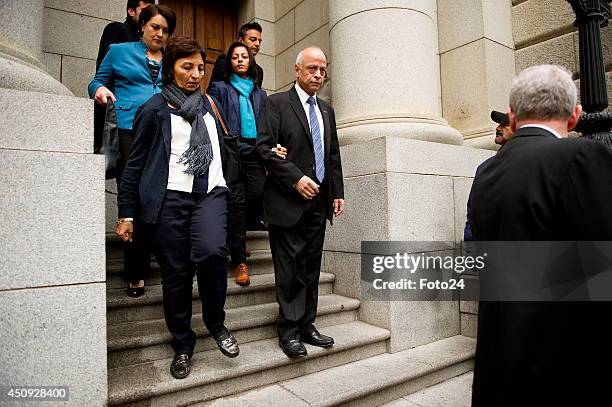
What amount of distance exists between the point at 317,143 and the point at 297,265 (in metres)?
0.98

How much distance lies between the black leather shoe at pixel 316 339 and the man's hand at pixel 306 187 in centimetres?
116

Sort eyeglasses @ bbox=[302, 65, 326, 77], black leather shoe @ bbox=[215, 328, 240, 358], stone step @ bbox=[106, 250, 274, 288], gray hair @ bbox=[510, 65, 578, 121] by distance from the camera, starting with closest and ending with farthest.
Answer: gray hair @ bbox=[510, 65, 578, 121] → black leather shoe @ bbox=[215, 328, 240, 358] → eyeglasses @ bbox=[302, 65, 326, 77] → stone step @ bbox=[106, 250, 274, 288]

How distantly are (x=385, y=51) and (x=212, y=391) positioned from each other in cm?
371

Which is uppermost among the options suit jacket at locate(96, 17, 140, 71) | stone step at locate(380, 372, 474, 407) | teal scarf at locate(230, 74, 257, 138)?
suit jacket at locate(96, 17, 140, 71)

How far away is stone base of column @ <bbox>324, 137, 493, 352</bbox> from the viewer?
4.03 m

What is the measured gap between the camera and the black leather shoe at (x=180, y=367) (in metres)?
2.79

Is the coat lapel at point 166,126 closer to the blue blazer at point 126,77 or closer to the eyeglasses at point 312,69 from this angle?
the blue blazer at point 126,77

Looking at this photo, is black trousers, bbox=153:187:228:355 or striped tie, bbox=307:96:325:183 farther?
striped tie, bbox=307:96:325:183

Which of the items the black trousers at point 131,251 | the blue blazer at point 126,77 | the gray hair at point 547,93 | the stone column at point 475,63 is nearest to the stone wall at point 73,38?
the blue blazer at point 126,77

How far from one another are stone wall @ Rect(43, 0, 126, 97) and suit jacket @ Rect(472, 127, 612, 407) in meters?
5.52

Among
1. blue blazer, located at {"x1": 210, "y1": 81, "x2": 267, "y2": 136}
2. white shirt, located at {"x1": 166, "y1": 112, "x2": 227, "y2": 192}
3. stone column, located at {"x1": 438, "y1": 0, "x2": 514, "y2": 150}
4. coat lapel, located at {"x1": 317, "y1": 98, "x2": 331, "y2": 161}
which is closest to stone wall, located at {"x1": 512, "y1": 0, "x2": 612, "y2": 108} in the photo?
stone column, located at {"x1": 438, "y1": 0, "x2": 514, "y2": 150}

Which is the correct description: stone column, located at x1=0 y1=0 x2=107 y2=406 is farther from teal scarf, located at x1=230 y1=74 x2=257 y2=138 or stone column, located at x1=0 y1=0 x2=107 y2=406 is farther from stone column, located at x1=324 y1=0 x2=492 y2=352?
stone column, located at x1=324 y1=0 x2=492 y2=352

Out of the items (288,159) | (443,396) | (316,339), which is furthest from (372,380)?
(288,159)

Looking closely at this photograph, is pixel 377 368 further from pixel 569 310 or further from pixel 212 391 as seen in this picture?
pixel 569 310
